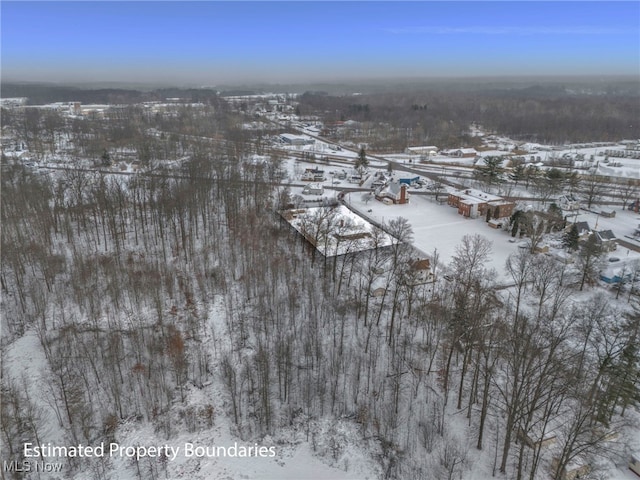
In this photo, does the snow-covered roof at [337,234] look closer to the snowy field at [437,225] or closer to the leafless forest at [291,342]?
the leafless forest at [291,342]

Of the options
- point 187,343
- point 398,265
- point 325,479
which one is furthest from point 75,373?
point 398,265

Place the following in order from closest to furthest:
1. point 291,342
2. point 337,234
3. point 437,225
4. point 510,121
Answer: point 291,342, point 337,234, point 437,225, point 510,121

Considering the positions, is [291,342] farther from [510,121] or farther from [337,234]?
[510,121]

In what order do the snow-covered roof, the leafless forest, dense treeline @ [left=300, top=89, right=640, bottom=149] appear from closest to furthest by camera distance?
1. the leafless forest
2. the snow-covered roof
3. dense treeline @ [left=300, top=89, right=640, bottom=149]

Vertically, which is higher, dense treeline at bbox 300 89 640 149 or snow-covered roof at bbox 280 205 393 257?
dense treeline at bbox 300 89 640 149

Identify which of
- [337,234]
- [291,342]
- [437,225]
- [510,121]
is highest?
[510,121]

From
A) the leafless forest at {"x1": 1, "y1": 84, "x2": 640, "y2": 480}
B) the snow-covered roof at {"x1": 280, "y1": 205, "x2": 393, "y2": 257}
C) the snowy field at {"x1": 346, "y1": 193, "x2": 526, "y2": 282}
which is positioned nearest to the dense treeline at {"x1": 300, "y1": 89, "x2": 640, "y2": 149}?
the snowy field at {"x1": 346, "y1": 193, "x2": 526, "y2": 282}

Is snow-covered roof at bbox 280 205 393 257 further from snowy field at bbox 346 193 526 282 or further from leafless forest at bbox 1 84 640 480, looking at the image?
snowy field at bbox 346 193 526 282

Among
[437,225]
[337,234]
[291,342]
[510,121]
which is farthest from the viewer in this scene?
[510,121]

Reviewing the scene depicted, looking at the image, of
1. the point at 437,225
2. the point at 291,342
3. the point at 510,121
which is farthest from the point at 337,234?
the point at 510,121

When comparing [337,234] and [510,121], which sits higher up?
[510,121]

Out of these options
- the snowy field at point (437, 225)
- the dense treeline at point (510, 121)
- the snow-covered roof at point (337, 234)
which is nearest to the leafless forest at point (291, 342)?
the snow-covered roof at point (337, 234)

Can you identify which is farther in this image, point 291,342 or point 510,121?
point 510,121
